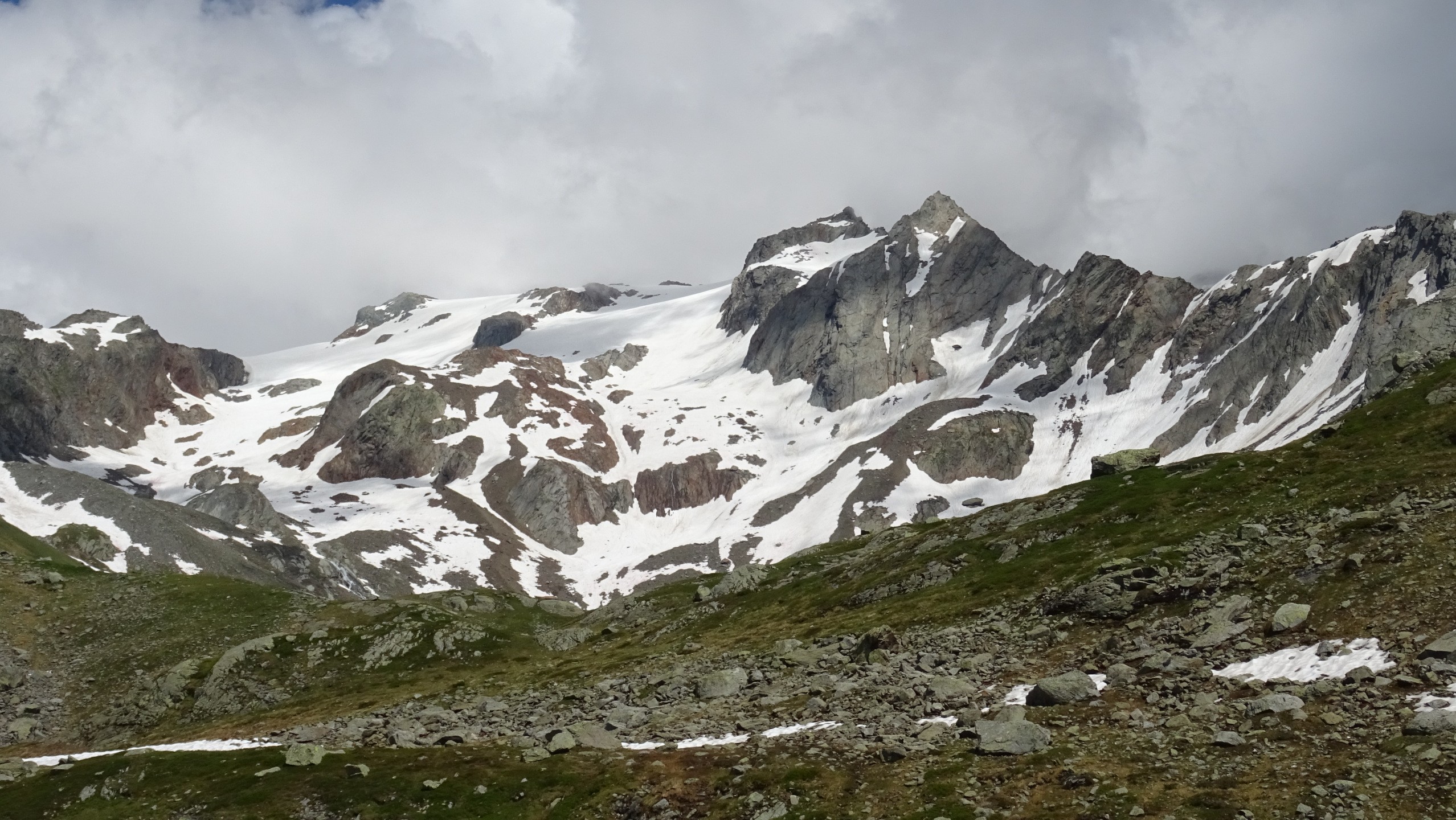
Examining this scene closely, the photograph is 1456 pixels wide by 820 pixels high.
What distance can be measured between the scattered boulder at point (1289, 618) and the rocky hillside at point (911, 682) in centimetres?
18

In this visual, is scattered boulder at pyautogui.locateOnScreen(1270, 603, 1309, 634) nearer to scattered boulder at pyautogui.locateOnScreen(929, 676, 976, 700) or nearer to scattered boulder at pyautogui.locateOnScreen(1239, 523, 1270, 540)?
scattered boulder at pyautogui.locateOnScreen(929, 676, 976, 700)

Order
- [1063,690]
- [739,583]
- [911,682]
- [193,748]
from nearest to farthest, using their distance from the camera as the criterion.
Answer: [1063,690] → [911,682] → [193,748] → [739,583]

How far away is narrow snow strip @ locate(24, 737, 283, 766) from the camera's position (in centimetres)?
4642

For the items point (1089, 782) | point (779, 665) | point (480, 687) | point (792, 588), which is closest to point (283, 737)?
point (480, 687)

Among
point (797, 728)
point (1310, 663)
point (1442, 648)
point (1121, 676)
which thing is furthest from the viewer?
point (797, 728)

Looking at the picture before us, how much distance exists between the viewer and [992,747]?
107 feet

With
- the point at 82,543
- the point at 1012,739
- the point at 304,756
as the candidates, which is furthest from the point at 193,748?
the point at 82,543

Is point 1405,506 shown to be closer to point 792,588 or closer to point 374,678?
point 792,588

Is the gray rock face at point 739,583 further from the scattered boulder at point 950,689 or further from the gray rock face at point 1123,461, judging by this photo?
the scattered boulder at point 950,689

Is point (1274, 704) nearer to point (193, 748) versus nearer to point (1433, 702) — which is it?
point (1433, 702)

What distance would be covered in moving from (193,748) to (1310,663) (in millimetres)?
52256

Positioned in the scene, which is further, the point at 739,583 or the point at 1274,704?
the point at 739,583

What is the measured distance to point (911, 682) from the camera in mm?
42812

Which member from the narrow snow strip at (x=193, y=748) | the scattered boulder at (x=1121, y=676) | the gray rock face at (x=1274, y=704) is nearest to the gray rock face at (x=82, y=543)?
the narrow snow strip at (x=193, y=748)
